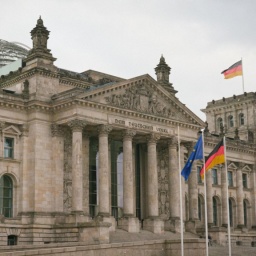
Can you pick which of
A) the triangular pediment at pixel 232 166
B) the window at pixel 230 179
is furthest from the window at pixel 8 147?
the window at pixel 230 179

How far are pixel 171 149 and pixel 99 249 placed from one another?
2110cm

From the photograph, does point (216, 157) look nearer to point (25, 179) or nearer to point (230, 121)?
point (25, 179)

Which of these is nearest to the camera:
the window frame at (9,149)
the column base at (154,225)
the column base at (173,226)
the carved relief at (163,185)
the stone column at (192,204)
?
the window frame at (9,149)

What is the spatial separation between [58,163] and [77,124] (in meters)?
4.35

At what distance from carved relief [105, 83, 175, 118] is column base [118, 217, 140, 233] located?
10.5 m

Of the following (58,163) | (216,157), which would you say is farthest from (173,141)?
(216,157)

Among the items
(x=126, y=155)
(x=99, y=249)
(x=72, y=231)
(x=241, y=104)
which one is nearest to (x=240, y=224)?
(x=241, y=104)

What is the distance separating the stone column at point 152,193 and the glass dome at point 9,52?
912 inches

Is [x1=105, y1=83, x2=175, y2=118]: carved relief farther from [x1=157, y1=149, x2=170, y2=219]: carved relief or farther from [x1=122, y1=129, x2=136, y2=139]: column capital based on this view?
[x1=157, y1=149, x2=170, y2=219]: carved relief

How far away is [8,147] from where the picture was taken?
5303cm

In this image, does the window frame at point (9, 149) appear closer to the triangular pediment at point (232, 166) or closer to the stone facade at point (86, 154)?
the stone facade at point (86, 154)

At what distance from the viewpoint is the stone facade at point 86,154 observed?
170ft

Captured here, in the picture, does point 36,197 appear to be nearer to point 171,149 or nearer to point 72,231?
point 72,231

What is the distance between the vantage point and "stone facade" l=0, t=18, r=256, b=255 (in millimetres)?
51938
